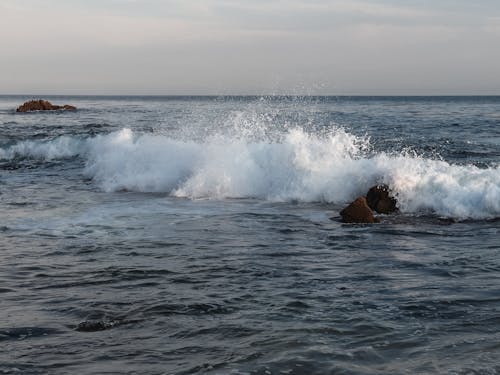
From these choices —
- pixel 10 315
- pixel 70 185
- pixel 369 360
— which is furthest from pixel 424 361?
pixel 70 185

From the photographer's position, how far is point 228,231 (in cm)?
967

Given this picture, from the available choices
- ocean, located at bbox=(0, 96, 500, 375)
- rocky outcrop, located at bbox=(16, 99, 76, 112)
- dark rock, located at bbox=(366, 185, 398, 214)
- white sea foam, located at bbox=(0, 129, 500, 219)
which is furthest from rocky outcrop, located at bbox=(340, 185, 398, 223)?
rocky outcrop, located at bbox=(16, 99, 76, 112)

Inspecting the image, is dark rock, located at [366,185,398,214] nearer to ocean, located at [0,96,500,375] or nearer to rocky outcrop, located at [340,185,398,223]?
rocky outcrop, located at [340,185,398,223]

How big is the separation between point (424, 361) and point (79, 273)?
4199 mm

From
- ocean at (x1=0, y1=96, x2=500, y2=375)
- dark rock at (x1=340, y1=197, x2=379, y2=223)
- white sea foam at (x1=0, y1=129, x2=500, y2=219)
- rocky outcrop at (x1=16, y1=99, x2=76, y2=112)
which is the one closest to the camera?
ocean at (x1=0, y1=96, x2=500, y2=375)

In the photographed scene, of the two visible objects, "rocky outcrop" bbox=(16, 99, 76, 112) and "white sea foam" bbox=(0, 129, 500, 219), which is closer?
"white sea foam" bbox=(0, 129, 500, 219)

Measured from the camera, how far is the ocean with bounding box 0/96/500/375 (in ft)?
16.1

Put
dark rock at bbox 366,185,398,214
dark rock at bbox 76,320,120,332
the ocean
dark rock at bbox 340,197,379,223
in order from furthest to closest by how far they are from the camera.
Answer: dark rock at bbox 366,185,398,214, dark rock at bbox 340,197,379,223, dark rock at bbox 76,320,120,332, the ocean

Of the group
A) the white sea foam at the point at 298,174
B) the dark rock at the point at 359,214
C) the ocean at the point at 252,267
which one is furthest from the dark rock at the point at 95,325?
the white sea foam at the point at 298,174

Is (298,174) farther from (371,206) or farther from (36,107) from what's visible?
(36,107)

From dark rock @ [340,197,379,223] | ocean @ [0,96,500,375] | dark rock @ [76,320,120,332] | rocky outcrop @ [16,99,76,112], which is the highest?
rocky outcrop @ [16,99,76,112]

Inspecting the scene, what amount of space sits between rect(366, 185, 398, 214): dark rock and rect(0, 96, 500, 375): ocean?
323 millimetres

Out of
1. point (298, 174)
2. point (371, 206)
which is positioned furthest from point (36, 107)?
point (371, 206)

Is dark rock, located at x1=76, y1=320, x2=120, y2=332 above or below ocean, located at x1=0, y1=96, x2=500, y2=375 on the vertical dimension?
below
